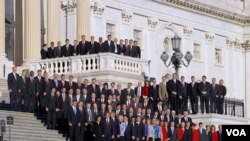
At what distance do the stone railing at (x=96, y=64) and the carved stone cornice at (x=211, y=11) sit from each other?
65.4 ft

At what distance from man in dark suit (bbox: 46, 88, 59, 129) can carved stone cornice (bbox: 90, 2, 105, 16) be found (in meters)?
19.7

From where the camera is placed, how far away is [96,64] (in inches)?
1516

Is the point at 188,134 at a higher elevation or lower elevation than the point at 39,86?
lower

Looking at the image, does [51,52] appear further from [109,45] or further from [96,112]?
[96,112]

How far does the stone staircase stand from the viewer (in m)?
29.8

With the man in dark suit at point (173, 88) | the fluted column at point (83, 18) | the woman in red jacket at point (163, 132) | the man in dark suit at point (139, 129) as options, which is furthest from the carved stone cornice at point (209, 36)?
the man in dark suit at point (139, 129)

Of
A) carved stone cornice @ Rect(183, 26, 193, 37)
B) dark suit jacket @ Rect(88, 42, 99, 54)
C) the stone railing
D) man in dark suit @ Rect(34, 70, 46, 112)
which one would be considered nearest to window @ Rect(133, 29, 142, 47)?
carved stone cornice @ Rect(183, 26, 193, 37)

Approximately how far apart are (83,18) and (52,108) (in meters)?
16.4

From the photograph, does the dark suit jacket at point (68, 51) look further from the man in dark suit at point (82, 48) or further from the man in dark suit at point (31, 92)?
the man in dark suit at point (31, 92)

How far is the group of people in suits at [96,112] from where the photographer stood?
3130 centimetres

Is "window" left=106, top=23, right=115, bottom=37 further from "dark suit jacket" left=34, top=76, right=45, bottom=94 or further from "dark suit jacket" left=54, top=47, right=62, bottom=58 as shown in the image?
"dark suit jacket" left=34, top=76, right=45, bottom=94

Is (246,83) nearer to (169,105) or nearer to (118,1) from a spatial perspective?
(118,1)

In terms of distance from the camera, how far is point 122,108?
3212cm

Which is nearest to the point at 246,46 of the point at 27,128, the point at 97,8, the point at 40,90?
the point at 97,8
